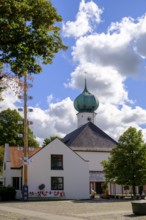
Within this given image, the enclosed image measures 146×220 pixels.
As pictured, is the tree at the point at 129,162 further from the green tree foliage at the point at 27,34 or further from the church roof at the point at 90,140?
the green tree foliage at the point at 27,34

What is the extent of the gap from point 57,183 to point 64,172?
57.3 inches

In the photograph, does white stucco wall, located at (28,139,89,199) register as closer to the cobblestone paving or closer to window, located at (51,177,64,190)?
window, located at (51,177,64,190)

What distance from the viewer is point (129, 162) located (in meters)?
40.1

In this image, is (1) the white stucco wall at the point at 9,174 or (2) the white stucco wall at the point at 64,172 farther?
(1) the white stucco wall at the point at 9,174

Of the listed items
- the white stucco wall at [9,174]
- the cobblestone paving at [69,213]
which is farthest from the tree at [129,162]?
the cobblestone paving at [69,213]


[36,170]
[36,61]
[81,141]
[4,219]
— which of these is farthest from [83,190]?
[36,61]

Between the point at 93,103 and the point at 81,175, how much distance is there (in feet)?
120

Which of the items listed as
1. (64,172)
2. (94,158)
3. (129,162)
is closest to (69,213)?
→ (129,162)

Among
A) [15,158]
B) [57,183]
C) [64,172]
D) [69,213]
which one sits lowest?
[69,213]

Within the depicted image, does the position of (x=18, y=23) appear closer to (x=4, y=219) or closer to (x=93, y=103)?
(x=4, y=219)

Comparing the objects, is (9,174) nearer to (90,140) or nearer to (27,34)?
(90,140)

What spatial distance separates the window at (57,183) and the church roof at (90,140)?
54.5 feet

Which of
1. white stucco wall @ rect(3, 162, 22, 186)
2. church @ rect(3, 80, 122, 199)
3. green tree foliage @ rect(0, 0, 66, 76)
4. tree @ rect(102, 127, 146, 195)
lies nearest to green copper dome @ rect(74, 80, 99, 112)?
Result: church @ rect(3, 80, 122, 199)

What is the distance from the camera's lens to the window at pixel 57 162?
149 ft
